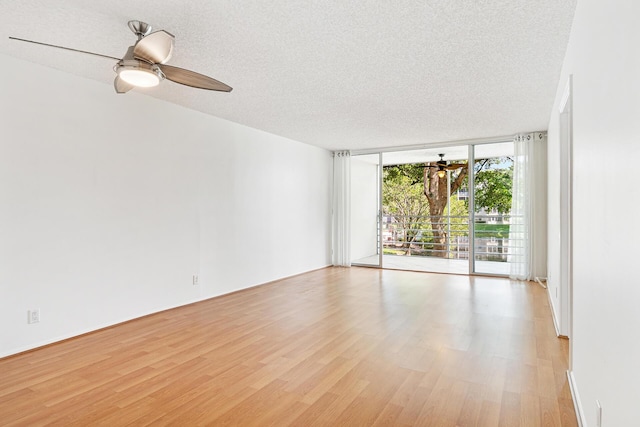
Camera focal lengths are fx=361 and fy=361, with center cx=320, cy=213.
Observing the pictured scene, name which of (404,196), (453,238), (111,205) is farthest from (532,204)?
(111,205)

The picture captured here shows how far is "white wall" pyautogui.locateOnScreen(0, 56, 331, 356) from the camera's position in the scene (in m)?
3.05

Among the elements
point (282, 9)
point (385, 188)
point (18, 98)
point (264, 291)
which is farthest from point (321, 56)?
point (385, 188)

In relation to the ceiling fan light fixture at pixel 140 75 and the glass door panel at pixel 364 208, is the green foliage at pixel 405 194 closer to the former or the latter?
the glass door panel at pixel 364 208

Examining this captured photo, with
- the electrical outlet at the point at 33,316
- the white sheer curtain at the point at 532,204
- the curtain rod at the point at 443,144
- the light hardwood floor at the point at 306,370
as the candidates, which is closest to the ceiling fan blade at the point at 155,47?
the light hardwood floor at the point at 306,370

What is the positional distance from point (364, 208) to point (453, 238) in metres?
2.31

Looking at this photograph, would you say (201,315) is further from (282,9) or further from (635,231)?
(635,231)

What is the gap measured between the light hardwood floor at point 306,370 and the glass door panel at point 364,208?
4.38 m

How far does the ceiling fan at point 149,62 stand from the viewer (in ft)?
7.25

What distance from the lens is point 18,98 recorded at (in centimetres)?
305

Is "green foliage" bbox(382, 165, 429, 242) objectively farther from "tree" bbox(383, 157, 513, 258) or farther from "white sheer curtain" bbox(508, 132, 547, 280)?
"white sheer curtain" bbox(508, 132, 547, 280)

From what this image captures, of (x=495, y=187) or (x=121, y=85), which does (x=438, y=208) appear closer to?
(x=495, y=187)

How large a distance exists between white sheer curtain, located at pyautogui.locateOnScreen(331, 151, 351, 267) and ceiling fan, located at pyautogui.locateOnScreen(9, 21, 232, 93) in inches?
198

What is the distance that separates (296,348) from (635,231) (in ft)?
8.45

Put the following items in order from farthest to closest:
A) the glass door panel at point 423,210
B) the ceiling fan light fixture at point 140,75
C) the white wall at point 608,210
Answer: the glass door panel at point 423,210
the ceiling fan light fixture at point 140,75
the white wall at point 608,210
